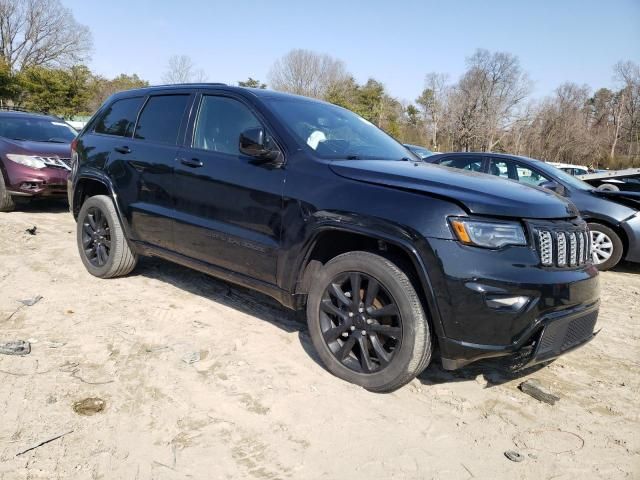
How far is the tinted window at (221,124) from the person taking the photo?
3.66 m

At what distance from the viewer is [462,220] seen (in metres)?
2.59

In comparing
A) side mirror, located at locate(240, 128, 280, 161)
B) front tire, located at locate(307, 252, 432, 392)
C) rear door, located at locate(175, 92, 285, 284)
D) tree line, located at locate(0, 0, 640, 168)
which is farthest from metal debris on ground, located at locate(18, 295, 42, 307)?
tree line, located at locate(0, 0, 640, 168)

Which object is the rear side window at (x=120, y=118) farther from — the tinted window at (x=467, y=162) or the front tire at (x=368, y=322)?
the tinted window at (x=467, y=162)

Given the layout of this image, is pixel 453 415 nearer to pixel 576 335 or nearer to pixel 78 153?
pixel 576 335

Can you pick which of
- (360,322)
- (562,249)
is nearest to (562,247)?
(562,249)

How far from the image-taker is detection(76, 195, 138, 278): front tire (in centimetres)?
462

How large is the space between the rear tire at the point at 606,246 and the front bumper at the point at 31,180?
25.9ft

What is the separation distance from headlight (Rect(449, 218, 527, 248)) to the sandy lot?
1010 mm

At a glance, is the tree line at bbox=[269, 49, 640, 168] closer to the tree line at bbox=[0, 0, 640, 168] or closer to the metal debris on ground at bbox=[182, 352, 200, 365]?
the tree line at bbox=[0, 0, 640, 168]

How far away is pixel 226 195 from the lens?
3547 mm

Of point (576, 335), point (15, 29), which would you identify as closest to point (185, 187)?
point (576, 335)

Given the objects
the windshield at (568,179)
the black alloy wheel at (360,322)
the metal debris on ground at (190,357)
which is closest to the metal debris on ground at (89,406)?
the metal debris on ground at (190,357)

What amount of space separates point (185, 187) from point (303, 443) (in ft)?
7.14

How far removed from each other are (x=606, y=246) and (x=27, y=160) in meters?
8.53
